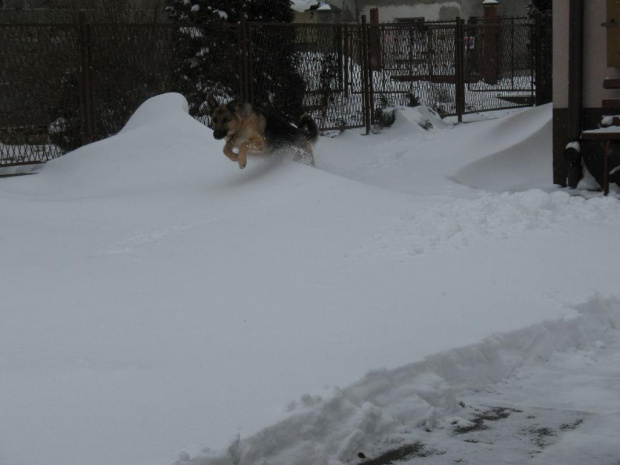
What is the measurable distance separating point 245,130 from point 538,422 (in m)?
6.35

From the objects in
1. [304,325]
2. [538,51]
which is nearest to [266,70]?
[538,51]

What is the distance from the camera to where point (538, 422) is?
406 cm

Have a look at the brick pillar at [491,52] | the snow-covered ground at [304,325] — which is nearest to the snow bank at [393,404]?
the snow-covered ground at [304,325]

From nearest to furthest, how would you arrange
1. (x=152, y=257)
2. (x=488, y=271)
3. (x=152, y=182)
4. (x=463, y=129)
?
(x=488, y=271) < (x=152, y=257) < (x=152, y=182) < (x=463, y=129)

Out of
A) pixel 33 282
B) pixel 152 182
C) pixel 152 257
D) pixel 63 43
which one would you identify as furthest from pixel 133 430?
pixel 63 43

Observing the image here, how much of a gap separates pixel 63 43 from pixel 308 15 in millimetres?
21326

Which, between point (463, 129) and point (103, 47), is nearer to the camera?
point (103, 47)

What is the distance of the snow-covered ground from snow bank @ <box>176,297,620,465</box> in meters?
0.01

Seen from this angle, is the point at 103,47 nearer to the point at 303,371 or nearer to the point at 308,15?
the point at 303,371

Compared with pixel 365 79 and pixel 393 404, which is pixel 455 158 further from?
pixel 393 404

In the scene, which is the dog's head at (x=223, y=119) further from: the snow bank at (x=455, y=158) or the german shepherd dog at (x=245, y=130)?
the snow bank at (x=455, y=158)

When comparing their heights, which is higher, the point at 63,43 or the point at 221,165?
the point at 63,43

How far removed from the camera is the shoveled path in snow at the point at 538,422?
3.68 meters

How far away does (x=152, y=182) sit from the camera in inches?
394
